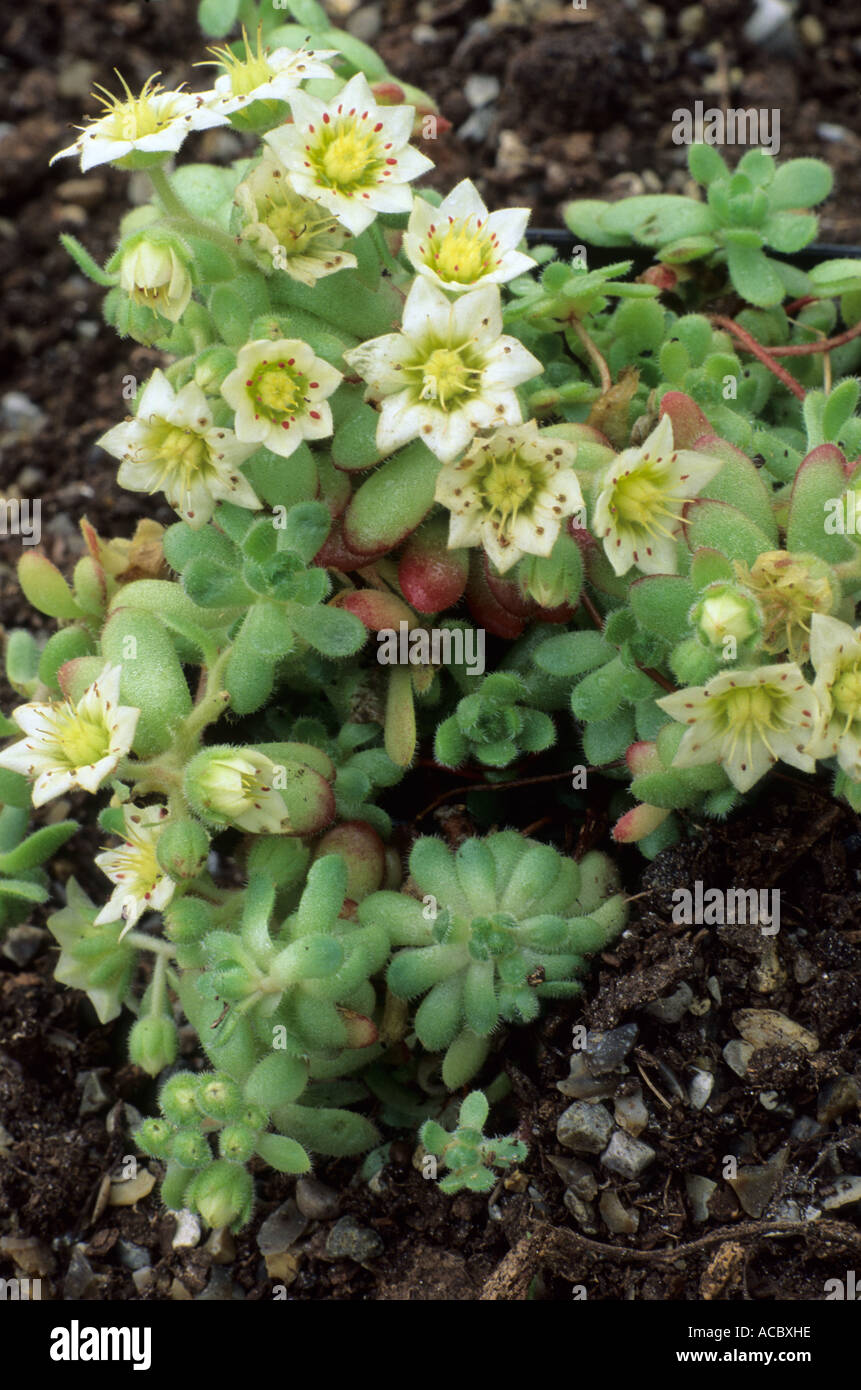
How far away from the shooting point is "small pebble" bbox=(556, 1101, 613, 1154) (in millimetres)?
2197

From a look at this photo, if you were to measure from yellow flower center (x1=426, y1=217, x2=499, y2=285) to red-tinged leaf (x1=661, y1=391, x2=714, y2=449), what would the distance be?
386 mm

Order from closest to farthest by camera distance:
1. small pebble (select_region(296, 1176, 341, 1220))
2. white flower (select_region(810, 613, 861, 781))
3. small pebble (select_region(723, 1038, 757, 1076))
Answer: white flower (select_region(810, 613, 861, 781)) → small pebble (select_region(723, 1038, 757, 1076)) → small pebble (select_region(296, 1176, 341, 1220))

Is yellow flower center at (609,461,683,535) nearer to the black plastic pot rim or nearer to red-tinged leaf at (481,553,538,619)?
red-tinged leaf at (481,553,538,619)

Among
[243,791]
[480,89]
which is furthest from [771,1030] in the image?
[480,89]

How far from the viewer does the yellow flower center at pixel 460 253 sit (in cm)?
217

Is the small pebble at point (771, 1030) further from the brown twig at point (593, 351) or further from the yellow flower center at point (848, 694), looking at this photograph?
the brown twig at point (593, 351)

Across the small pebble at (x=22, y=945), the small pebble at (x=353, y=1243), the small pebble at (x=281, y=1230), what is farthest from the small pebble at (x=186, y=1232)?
the small pebble at (x=22, y=945)

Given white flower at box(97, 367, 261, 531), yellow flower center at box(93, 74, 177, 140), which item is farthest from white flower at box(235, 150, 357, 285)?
white flower at box(97, 367, 261, 531)

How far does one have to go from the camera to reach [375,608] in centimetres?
237

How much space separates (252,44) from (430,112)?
0.43 metres

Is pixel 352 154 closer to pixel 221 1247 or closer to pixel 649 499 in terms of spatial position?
pixel 649 499

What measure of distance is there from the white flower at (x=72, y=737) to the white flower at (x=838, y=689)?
1.05 meters

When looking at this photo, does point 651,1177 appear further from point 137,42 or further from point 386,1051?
point 137,42

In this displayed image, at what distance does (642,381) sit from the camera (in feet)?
9.02
